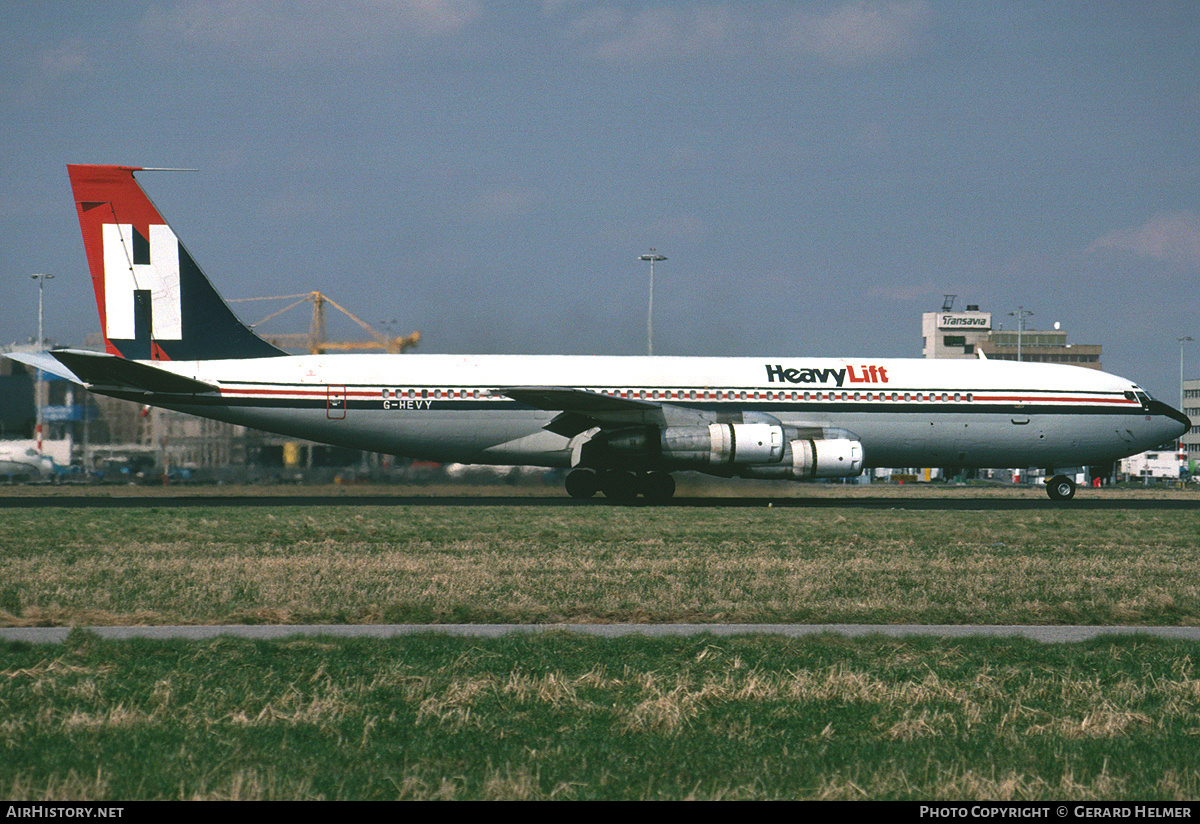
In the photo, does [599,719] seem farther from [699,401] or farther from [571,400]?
[699,401]

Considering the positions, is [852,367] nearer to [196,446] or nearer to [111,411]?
[196,446]

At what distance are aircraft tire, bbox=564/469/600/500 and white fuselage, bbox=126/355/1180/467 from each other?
78 cm

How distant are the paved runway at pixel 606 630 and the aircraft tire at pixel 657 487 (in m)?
20.3

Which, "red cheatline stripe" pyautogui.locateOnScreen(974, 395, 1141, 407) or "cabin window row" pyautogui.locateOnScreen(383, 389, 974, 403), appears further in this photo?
"red cheatline stripe" pyautogui.locateOnScreen(974, 395, 1141, 407)

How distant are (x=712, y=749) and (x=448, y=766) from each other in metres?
1.59

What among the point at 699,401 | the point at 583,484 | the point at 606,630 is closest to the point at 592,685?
the point at 606,630

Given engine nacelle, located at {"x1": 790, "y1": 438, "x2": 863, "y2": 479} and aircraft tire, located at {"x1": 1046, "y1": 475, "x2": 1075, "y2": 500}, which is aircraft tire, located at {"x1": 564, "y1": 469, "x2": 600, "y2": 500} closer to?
engine nacelle, located at {"x1": 790, "y1": 438, "x2": 863, "y2": 479}

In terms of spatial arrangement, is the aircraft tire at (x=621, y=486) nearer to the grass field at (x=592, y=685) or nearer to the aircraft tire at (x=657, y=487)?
the aircraft tire at (x=657, y=487)

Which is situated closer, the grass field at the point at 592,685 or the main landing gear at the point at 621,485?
the grass field at the point at 592,685

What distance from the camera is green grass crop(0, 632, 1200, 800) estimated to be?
18.8 feet

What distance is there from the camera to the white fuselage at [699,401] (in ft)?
98.6

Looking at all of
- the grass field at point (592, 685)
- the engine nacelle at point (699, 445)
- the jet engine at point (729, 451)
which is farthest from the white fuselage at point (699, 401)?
the grass field at point (592, 685)

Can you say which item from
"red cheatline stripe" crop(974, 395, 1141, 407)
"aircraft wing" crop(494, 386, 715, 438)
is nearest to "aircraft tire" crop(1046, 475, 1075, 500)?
"red cheatline stripe" crop(974, 395, 1141, 407)

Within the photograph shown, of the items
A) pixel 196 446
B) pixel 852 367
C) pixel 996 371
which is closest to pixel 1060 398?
pixel 996 371
